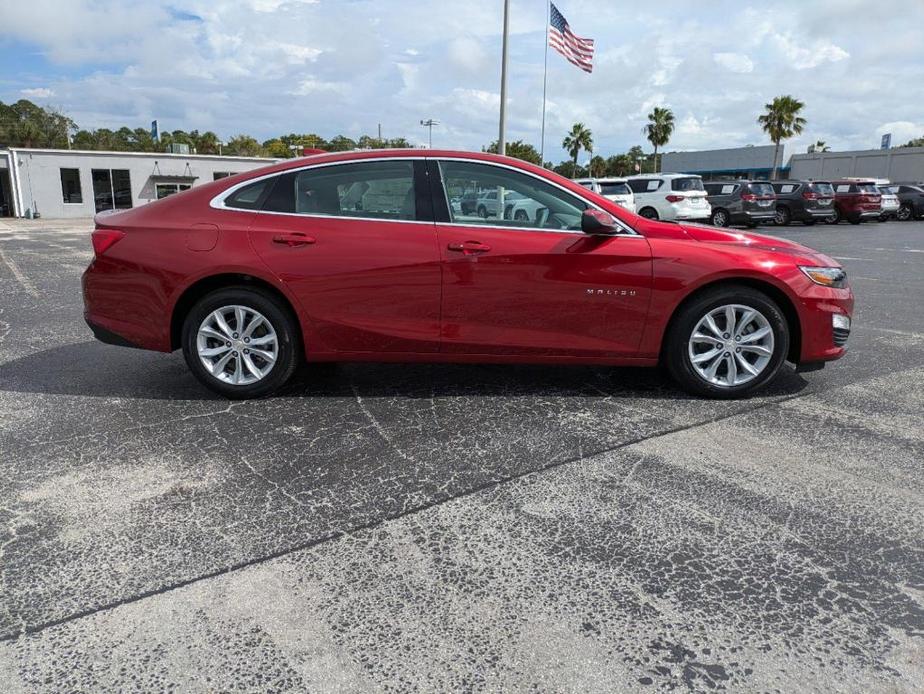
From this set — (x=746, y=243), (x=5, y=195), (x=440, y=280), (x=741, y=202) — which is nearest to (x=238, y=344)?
(x=440, y=280)

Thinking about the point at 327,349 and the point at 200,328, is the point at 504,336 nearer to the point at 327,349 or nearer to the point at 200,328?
the point at 327,349

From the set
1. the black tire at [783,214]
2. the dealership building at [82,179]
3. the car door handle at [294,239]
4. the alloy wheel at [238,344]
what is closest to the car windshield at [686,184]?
the black tire at [783,214]

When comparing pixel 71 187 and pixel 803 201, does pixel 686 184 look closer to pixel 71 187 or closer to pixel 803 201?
pixel 803 201

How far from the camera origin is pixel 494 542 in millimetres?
2656

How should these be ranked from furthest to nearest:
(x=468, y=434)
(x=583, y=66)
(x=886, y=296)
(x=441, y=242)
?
(x=583, y=66)
(x=886, y=296)
(x=441, y=242)
(x=468, y=434)

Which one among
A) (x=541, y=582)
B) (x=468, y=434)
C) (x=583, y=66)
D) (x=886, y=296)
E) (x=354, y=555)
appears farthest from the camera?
(x=583, y=66)

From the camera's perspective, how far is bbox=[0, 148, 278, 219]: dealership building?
33375mm

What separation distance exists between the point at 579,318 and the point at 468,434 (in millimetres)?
1040

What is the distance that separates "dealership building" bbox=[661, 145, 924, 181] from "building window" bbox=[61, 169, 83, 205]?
55787 mm

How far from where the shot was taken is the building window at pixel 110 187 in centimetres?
3491

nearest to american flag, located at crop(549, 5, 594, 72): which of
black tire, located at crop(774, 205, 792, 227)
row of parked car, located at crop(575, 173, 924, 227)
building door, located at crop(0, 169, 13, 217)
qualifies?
row of parked car, located at crop(575, 173, 924, 227)

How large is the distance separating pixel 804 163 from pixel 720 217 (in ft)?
150

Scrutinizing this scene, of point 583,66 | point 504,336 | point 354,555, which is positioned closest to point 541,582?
point 354,555

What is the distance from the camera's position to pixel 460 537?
2691mm
